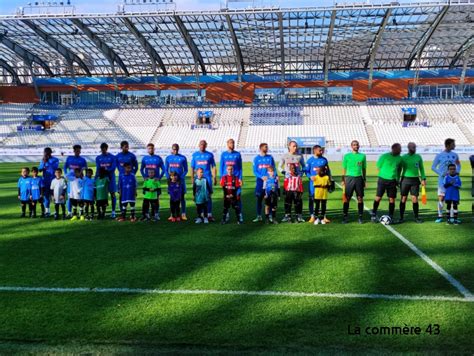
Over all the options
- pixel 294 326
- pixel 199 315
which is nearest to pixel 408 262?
pixel 294 326

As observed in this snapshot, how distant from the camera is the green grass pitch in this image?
4715 mm

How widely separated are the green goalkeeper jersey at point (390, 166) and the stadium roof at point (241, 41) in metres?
31.4

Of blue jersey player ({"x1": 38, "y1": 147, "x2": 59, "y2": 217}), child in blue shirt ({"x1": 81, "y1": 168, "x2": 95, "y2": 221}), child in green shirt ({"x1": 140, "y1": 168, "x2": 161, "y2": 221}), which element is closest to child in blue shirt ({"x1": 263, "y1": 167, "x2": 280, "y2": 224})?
child in green shirt ({"x1": 140, "y1": 168, "x2": 161, "y2": 221})

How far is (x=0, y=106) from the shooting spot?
59375mm

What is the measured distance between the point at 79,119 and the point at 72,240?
49849 millimetres

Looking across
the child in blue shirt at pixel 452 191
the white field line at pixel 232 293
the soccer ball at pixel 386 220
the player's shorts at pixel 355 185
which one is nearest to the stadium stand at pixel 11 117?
the player's shorts at pixel 355 185

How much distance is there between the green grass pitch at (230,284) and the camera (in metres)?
4.71

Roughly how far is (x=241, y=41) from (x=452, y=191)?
41.2 metres

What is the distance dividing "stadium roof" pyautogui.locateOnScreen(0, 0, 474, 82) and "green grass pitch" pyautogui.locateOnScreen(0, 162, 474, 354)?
33.6 metres

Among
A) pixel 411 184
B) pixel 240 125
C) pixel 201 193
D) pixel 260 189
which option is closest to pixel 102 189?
pixel 201 193

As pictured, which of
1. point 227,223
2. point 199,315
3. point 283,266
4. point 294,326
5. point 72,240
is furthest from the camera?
point 227,223

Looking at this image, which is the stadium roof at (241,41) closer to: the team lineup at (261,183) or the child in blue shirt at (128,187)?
the team lineup at (261,183)

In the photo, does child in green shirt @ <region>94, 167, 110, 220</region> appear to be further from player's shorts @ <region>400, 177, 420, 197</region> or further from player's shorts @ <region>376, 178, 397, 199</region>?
player's shorts @ <region>400, 177, 420, 197</region>

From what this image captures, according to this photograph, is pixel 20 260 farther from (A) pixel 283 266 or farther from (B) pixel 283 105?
(B) pixel 283 105
